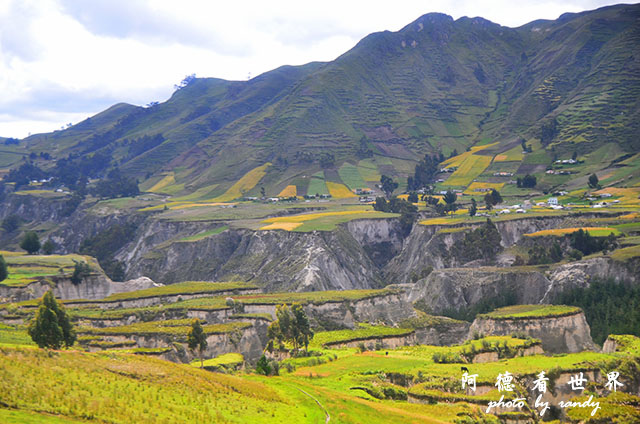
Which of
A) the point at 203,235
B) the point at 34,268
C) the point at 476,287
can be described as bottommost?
the point at 476,287

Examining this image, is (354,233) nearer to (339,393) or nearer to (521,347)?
(521,347)

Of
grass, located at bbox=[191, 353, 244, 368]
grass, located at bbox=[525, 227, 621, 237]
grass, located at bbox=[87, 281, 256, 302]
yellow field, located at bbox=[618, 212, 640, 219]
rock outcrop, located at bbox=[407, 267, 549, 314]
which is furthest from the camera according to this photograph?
yellow field, located at bbox=[618, 212, 640, 219]

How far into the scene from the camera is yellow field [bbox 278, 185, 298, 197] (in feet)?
631

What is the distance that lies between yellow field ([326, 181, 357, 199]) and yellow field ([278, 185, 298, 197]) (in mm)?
10350

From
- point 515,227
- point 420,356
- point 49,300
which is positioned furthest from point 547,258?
point 49,300

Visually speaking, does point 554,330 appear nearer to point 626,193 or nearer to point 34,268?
point 626,193

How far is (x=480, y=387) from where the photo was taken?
4734 centimetres

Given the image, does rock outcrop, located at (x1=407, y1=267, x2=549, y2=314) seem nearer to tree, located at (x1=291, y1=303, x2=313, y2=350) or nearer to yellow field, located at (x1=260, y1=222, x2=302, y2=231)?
yellow field, located at (x1=260, y1=222, x2=302, y2=231)

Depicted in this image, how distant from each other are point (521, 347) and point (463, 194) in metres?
119

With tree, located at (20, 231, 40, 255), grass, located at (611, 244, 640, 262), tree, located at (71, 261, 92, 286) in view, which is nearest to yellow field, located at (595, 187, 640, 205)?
grass, located at (611, 244, 640, 262)

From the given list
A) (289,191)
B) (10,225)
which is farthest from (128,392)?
(10,225)

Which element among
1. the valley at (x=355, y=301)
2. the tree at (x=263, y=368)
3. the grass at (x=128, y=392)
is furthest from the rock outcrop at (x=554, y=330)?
the grass at (x=128, y=392)

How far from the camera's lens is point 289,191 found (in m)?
195

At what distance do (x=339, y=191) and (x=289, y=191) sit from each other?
1498 centimetres
